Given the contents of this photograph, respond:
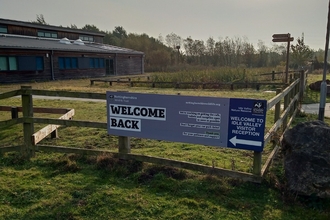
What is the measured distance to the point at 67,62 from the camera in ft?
100

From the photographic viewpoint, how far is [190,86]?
2064 cm

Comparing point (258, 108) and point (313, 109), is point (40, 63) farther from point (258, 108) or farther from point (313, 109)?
point (258, 108)

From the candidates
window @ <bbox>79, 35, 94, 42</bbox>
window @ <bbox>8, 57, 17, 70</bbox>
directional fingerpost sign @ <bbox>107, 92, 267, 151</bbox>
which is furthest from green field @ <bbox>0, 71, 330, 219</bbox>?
window @ <bbox>79, 35, 94, 42</bbox>

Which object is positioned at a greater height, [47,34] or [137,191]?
[47,34]

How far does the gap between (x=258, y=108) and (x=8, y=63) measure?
25.4 m

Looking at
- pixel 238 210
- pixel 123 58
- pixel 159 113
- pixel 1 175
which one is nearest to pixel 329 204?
pixel 238 210

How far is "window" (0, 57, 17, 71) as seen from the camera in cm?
2407

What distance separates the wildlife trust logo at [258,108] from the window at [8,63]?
25.1 meters

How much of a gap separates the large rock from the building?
2476 cm

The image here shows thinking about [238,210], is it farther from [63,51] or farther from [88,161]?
[63,51]

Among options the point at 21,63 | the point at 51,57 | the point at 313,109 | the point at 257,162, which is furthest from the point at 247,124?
the point at 51,57

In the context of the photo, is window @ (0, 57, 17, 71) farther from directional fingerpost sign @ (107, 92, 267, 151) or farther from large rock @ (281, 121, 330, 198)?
large rock @ (281, 121, 330, 198)

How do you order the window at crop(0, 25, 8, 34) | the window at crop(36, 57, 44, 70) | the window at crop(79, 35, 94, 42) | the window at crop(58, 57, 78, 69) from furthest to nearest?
the window at crop(79, 35, 94, 42)
the window at crop(0, 25, 8, 34)
the window at crop(58, 57, 78, 69)
the window at crop(36, 57, 44, 70)

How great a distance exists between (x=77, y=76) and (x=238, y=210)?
3046 centimetres
